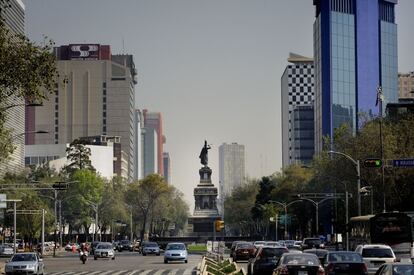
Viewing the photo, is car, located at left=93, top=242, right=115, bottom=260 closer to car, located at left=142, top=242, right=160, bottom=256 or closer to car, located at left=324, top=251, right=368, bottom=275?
car, located at left=142, top=242, right=160, bottom=256

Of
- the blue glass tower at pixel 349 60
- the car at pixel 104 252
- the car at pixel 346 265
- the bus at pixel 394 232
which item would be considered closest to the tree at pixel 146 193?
the blue glass tower at pixel 349 60

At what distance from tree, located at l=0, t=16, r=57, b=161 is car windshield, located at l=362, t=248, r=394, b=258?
15.8 meters

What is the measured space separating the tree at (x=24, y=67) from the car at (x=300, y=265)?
40.6 ft

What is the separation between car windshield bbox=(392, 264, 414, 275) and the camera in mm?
22406

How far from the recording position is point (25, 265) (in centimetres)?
4944

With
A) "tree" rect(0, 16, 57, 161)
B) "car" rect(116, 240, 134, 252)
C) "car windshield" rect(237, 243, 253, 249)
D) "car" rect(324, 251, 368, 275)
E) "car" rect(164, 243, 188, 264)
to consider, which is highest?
"tree" rect(0, 16, 57, 161)

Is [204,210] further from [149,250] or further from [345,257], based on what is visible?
[345,257]

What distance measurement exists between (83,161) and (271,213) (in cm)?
3443

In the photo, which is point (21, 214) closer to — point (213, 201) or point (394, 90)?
point (213, 201)

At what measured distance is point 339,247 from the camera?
8525 centimetres

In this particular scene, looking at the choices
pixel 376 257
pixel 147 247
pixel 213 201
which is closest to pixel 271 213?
pixel 213 201

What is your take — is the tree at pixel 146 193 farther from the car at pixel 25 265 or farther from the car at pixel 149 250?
the car at pixel 25 265

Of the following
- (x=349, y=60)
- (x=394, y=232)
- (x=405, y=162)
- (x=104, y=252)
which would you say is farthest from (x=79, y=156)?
(x=394, y=232)

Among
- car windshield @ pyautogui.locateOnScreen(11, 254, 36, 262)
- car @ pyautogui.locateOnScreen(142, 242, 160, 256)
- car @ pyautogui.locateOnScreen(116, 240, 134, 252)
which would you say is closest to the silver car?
car @ pyautogui.locateOnScreen(142, 242, 160, 256)
